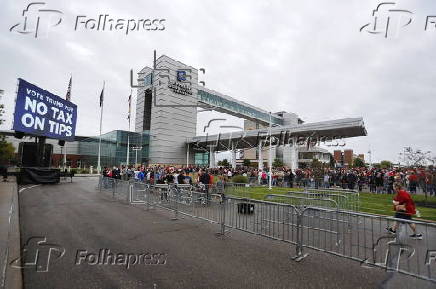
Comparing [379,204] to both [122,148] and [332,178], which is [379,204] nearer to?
[332,178]

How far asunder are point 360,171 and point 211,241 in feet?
74.6

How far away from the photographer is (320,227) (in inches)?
258

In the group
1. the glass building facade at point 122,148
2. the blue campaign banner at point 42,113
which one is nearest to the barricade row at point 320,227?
the blue campaign banner at point 42,113

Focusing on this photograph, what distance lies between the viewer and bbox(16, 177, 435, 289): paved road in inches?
170

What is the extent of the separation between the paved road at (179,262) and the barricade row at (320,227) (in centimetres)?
27

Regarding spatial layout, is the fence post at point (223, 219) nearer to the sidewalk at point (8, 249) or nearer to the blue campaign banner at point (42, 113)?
the sidewalk at point (8, 249)

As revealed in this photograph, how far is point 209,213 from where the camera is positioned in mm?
8883

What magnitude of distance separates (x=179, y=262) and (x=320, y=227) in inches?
144

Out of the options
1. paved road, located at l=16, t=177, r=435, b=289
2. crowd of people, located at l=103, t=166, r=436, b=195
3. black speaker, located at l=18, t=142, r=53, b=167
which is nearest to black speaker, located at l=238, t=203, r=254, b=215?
paved road, located at l=16, t=177, r=435, b=289

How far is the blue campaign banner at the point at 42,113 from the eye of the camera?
58.5ft

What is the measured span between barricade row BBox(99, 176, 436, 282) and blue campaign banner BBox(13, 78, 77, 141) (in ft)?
43.2

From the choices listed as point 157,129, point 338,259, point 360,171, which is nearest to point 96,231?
point 338,259

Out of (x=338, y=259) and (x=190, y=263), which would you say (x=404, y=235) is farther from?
(x=190, y=263)

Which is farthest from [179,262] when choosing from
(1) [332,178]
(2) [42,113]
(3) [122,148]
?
(3) [122,148]
